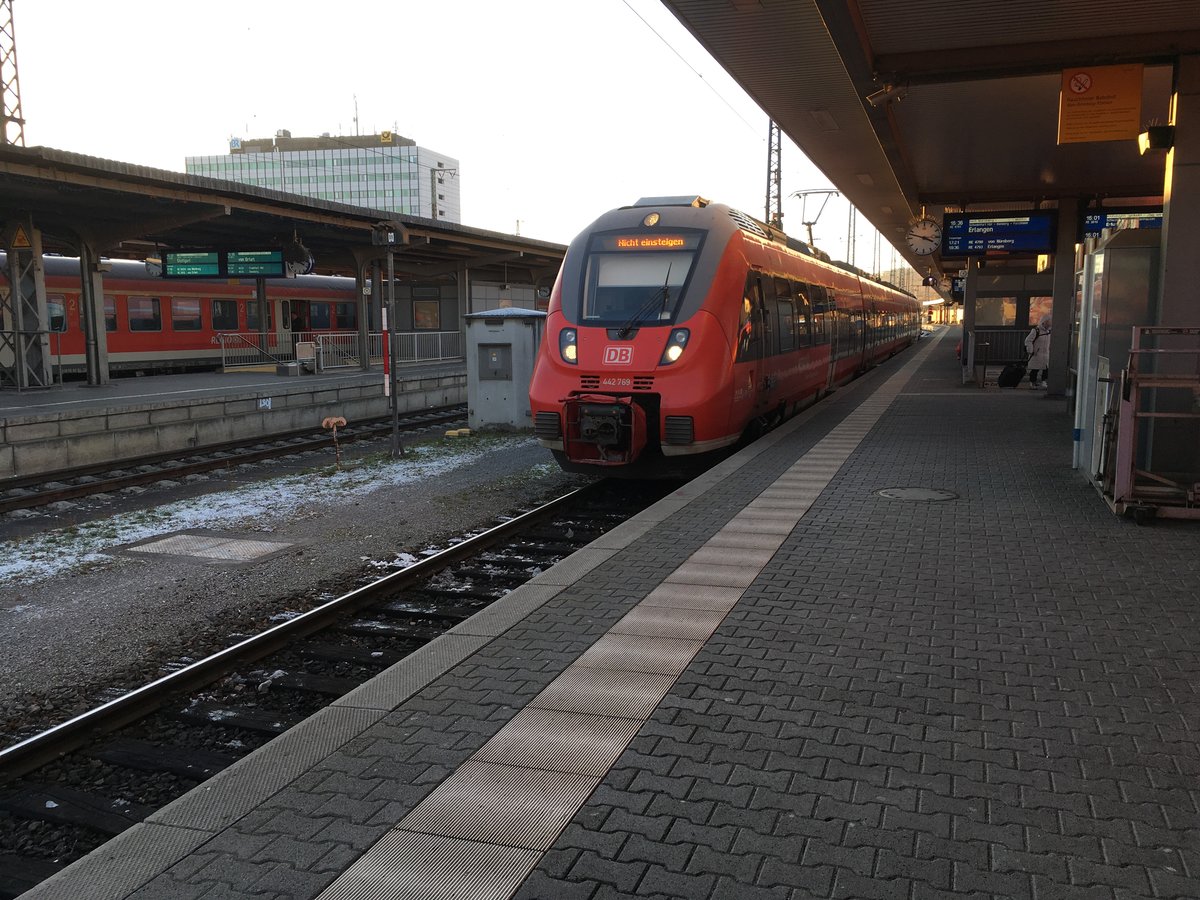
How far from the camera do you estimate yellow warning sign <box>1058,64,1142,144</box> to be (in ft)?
30.3

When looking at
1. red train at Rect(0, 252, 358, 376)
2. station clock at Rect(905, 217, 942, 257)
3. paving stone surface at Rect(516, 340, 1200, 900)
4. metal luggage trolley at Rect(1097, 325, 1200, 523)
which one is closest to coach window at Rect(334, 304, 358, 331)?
red train at Rect(0, 252, 358, 376)

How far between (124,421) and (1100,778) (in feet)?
50.1

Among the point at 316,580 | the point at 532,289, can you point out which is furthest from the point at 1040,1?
the point at 532,289

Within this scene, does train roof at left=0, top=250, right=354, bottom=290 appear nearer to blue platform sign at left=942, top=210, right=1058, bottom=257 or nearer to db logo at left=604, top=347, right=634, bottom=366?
db logo at left=604, top=347, right=634, bottom=366

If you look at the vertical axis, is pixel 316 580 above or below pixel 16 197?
below

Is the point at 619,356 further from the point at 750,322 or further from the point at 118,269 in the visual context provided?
the point at 118,269

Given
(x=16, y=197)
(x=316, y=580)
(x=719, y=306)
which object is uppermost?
(x=16, y=197)

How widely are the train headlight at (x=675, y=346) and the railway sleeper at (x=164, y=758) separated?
624cm

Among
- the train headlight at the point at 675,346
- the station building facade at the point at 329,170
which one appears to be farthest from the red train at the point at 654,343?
the station building facade at the point at 329,170

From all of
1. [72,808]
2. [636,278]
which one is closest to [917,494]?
[636,278]

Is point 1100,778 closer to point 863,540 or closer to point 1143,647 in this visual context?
point 1143,647

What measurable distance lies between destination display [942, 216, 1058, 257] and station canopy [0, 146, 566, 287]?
10.3m

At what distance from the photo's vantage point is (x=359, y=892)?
2.80 metres

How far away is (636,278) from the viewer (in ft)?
33.9
